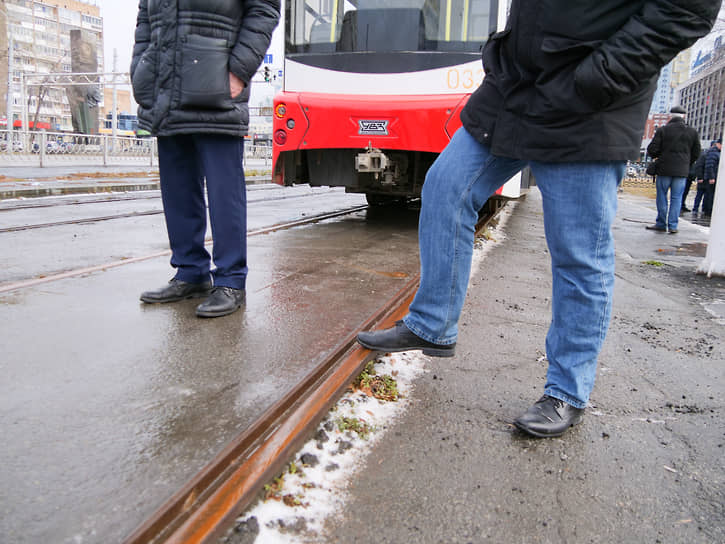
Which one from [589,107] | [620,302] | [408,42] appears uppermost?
[408,42]

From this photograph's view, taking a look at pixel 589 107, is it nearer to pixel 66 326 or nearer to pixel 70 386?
pixel 70 386

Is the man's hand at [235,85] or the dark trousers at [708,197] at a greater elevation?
the man's hand at [235,85]

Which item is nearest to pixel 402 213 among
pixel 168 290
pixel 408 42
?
pixel 408 42

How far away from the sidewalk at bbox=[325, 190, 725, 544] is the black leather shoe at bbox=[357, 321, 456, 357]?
0.16 metres

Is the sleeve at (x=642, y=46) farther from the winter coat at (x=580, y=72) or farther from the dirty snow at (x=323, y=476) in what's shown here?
the dirty snow at (x=323, y=476)

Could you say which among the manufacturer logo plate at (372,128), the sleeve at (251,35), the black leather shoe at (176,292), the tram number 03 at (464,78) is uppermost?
the tram number 03 at (464,78)

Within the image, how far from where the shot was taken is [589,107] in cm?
181

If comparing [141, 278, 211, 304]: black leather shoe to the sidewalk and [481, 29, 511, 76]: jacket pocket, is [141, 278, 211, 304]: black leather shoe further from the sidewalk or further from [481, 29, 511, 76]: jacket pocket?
[481, 29, 511, 76]: jacket pocket

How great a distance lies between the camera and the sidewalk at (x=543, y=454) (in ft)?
4.88

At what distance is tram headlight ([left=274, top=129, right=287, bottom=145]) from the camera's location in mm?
6234

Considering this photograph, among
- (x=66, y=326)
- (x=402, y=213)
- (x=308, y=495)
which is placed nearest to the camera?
(x=308, y=495)

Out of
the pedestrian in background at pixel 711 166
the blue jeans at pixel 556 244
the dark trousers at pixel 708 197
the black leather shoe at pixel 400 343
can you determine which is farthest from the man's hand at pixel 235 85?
the dark trousers at pixel 708 197

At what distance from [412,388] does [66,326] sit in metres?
1.68

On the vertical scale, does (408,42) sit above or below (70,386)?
above
